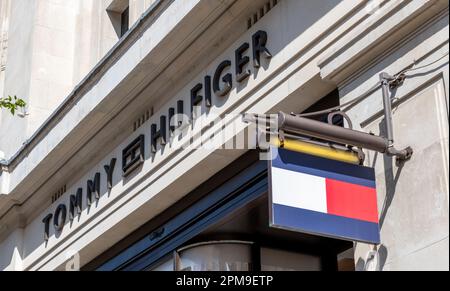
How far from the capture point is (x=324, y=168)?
1015cm

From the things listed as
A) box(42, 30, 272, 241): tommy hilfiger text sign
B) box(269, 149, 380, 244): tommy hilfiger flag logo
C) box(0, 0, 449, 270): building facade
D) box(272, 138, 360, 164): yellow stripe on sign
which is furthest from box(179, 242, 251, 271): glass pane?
box(269, 149, 380, 244): tommy hilfiger flag logo

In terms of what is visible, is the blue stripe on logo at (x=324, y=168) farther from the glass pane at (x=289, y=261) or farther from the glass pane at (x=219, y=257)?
the glass pane at (x=219, y=257)

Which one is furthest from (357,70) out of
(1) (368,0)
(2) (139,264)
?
(2) (139,264)

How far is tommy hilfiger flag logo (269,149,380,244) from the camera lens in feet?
32.0

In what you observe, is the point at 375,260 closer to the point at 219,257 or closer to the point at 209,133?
the point at 219,257

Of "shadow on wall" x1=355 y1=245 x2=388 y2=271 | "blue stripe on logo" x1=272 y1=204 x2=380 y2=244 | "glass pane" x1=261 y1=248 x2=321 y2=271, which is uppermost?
"glass pane" x1=261 y1=248 x2=321 y2=271

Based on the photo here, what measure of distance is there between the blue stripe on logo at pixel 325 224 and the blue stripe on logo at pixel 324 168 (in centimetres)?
42

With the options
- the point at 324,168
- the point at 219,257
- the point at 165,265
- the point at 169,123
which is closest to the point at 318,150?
the point at 324,168

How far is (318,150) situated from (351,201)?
0.62 m

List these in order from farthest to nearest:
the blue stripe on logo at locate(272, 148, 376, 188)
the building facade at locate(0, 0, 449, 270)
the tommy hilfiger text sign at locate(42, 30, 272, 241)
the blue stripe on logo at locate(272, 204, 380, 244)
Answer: the tommy hilfiger text sign at locate(42, 30, 272, 241) → the building facade at locate(0, 0, 449, 270) → the blue stripe on logo at locate(272, 148, 376, 188) → the blue stripe on logo at locate(272, 204, 380, 244)

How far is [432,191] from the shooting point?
9.95 m

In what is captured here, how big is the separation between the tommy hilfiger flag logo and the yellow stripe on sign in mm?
59

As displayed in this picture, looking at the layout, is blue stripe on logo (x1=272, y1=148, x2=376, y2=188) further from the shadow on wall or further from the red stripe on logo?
the shadow on wall
